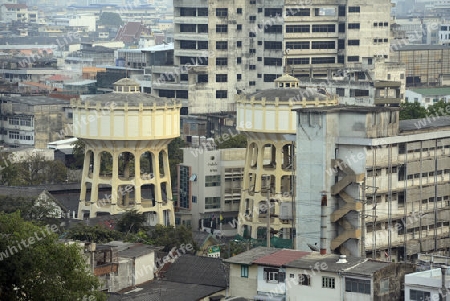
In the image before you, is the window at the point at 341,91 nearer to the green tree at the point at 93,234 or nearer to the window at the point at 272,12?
the window at the point at 272,12

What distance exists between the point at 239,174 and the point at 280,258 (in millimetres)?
35875

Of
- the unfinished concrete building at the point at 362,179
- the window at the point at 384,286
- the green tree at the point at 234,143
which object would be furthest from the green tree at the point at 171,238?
the green tree at the point at 234,143

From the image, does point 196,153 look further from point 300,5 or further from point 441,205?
point 300,5

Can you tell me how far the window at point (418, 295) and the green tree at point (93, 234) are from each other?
22500 mm

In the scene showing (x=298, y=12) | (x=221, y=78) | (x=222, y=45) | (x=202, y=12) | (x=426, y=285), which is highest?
(x=298, y=12)

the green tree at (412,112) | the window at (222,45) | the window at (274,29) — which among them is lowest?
the green tree at (412,112)

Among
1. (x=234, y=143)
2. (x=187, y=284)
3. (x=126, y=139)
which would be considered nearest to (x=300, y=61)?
(x=234, y=143)

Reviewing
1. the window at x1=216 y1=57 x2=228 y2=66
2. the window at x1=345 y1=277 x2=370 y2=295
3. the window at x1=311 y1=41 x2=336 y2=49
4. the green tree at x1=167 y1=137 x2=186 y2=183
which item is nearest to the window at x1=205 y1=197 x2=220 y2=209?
the green tree at x1=167 y1=137 x2=186 y2=183

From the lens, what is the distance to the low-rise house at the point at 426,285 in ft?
194

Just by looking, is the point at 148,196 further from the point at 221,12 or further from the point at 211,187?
the point at 221,12

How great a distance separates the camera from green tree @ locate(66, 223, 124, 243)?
259 ft

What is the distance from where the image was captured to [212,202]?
3920 inches

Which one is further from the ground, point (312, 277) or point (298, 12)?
point (298, 12)

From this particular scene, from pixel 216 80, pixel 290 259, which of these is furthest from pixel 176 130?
pixel 216 80
